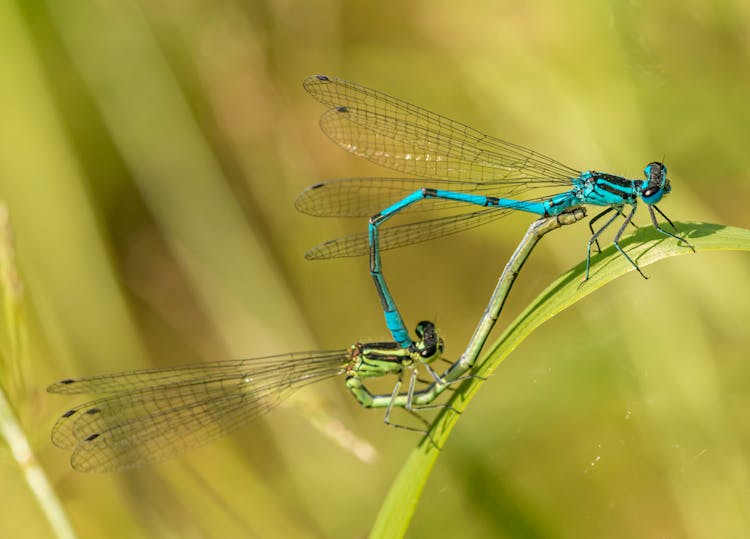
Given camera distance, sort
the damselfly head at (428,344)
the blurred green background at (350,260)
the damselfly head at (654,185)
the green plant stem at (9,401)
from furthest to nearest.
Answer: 1. the damselfly head at (428,344)
2. the damselfly head at (654,185)
3. the blurred green background at (350,260)
4. the green plant stem at (9,401)

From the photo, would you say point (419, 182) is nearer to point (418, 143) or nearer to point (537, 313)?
point (418, 143)

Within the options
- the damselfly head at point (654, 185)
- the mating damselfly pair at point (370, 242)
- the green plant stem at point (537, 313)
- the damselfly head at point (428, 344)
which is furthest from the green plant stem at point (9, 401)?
the damselfly head at point (654, 185)

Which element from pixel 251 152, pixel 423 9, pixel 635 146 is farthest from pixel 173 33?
pixel 635 146

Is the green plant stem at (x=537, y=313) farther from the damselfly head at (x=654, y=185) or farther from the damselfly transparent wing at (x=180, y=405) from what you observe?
the damselfly transparent wing at (x=180, y=405)

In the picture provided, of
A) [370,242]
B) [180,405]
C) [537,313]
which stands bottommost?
[537,313]

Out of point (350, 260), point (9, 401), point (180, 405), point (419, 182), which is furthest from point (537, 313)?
Answer: point (350, 260)

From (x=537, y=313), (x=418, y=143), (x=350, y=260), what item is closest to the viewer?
(x=537, y=313)

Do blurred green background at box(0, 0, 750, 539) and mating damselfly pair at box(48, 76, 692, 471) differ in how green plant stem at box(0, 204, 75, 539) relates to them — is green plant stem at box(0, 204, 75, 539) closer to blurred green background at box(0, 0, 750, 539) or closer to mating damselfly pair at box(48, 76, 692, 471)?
blurred green background at box(0, 0, 750, 539)

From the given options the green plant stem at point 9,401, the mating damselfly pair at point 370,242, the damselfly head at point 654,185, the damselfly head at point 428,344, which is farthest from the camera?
the damselfly head at point 428,344
